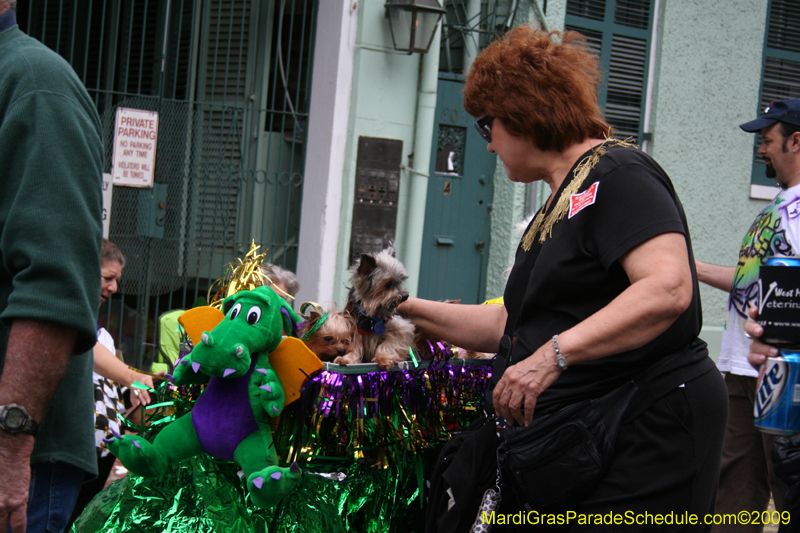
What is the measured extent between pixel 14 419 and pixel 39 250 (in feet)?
1.14

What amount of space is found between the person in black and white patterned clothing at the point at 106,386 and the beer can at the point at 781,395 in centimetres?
239

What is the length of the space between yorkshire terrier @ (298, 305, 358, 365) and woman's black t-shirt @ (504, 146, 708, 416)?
71cm

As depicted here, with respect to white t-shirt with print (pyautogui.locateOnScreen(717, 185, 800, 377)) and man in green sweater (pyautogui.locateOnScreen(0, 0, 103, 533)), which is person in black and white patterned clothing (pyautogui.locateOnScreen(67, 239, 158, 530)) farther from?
white t-shirt with print (pyautogui.locateOnScreen(717, 185, 800, 377))

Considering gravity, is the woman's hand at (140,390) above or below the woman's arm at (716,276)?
below

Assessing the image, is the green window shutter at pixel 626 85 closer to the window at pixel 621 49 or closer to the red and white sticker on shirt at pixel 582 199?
the window at pixel 621 49

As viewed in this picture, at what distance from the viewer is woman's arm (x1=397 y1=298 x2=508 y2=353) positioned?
96.7 inches

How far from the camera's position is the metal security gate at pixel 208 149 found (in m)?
5.95

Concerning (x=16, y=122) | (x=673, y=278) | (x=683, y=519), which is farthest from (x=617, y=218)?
(x=16, y=122)

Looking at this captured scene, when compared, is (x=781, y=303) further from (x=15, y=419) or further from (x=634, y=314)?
(x=15, y=419)

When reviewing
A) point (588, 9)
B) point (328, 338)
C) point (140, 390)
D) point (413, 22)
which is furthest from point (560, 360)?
point (588, 9)

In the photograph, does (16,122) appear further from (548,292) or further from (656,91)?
(656,91)

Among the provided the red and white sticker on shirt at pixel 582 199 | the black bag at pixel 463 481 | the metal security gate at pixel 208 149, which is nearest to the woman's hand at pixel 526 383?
the black bag at pixel 463 481

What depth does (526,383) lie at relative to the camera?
1.73 metres

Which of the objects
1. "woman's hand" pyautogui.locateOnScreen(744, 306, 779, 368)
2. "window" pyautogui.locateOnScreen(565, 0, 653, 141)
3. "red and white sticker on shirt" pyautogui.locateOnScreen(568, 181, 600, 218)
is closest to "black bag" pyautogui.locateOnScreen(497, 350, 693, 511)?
"woman's hand" pyautogui.locateOnScreen(744, 306, 779, 368)
